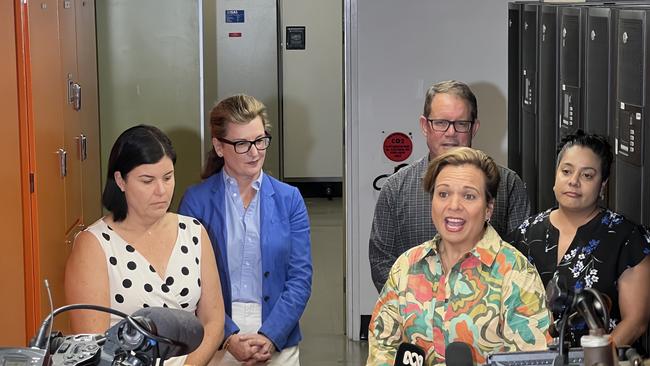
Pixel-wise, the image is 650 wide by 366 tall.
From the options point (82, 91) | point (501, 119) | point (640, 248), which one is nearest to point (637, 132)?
point (640, 248)

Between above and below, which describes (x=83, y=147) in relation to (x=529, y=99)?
below

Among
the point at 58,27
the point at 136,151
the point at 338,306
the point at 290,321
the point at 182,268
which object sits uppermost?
the point at 58,27

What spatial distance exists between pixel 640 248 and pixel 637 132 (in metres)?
0.42

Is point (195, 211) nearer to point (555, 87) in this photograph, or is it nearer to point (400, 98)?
point (555, 87)

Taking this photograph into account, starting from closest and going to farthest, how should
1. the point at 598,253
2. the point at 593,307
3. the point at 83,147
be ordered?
the point at 593,307 → the point at 598,253 → the point at 83,147

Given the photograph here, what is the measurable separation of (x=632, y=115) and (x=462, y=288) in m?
1.27

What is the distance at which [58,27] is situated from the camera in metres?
5.67

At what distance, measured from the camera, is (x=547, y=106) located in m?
5.62

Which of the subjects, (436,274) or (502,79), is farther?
(502,79)

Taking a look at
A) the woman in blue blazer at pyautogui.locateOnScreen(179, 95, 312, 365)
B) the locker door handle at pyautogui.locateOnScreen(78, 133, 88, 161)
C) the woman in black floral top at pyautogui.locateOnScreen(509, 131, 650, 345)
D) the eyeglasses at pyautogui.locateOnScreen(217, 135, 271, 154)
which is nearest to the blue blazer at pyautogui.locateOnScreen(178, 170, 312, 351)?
the woman in blue blazer at pyautogui.locateOnScreen(179, 95, 312, 365)

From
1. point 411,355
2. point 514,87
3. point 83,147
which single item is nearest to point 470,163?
point 411,355

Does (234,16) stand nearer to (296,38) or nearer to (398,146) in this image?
(296,38)

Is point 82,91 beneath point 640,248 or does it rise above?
above

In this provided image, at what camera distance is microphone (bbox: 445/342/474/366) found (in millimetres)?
2643
